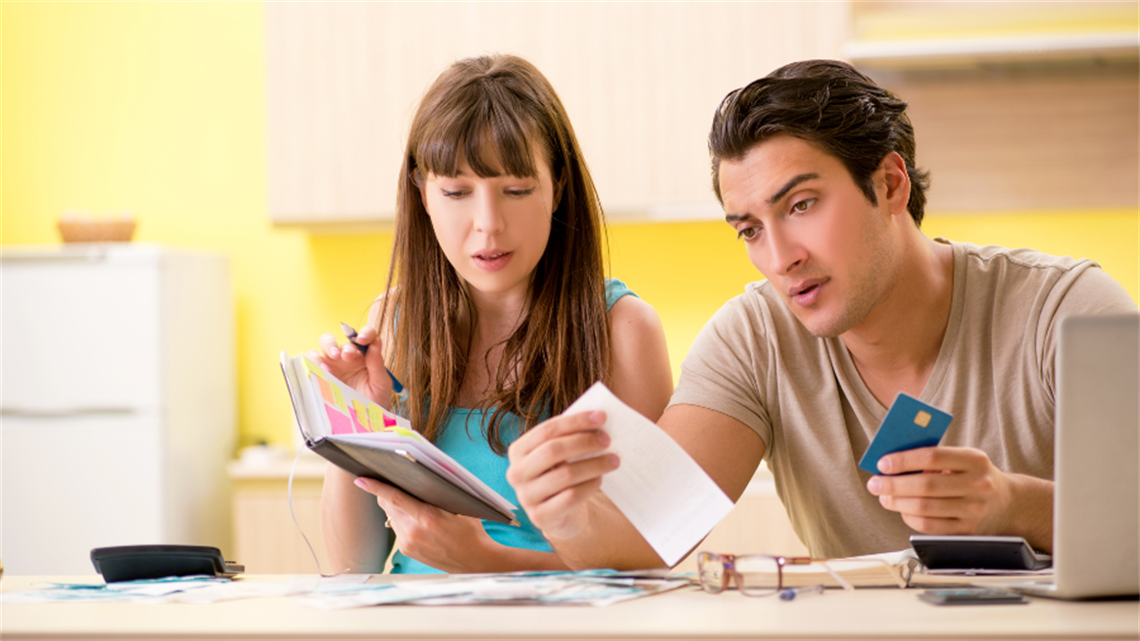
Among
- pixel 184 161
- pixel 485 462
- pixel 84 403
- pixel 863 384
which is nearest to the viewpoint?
pixel 863 384

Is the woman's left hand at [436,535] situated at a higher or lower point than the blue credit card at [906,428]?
lower

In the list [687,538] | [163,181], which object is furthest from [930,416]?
[163,181]

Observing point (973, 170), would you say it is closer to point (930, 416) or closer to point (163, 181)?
point (930, 416)

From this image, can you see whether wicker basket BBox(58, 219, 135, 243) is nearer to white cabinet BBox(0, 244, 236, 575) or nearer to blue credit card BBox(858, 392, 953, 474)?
white cabinet BBox(0, 244, 236, 575)

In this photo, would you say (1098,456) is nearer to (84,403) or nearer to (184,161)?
(84,403)

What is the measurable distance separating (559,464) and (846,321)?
0.52 metres

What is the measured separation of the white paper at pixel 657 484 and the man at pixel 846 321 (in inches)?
8.8

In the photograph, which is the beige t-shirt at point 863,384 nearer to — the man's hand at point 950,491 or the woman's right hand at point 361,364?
the man's hand at point 950,491

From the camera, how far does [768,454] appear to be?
60.7 inches

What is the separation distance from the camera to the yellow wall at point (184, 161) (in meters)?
3.38

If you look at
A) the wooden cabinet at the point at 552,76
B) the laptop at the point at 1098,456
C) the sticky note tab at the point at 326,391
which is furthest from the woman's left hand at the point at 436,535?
the wooden cabinet at the point at 552,76

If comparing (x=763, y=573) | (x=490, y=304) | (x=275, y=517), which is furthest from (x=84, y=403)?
(x=763, y=573)

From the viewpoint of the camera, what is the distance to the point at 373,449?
107 centimetres

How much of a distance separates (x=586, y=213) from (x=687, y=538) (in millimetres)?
750
